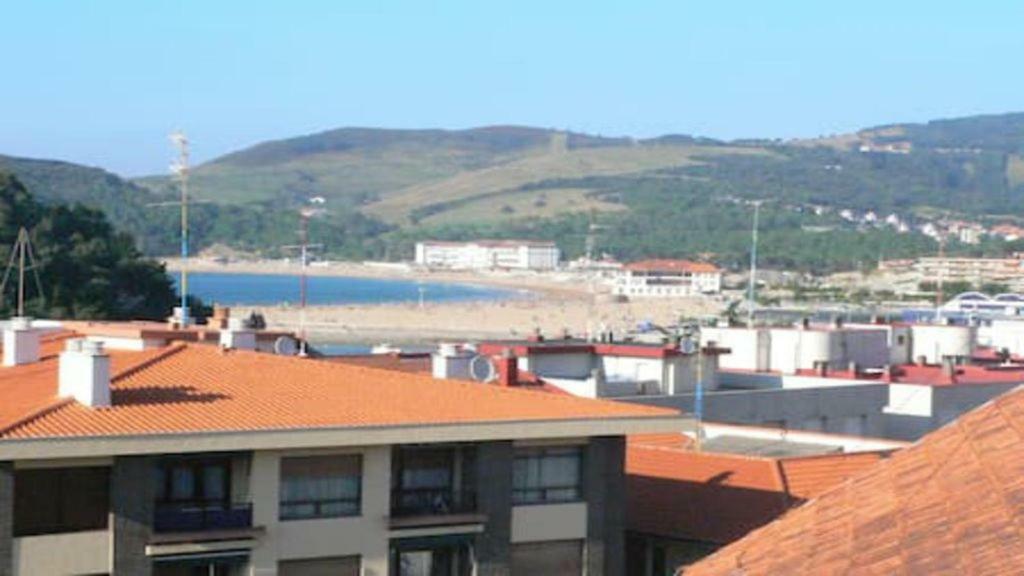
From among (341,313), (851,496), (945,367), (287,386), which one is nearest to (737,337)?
(945,367)

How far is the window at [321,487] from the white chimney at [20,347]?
16.2 ft

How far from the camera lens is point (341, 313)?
6983 inches

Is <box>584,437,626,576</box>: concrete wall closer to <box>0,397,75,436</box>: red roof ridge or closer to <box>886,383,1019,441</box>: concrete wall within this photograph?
<box>0,397,75,436</box>: red roof ridge

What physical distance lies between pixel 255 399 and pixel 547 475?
9.68 ft

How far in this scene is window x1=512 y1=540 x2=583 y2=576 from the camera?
64.4 feet

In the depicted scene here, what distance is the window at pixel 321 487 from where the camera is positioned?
18.2 metres

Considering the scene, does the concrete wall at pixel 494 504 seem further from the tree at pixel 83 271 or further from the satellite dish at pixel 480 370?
the tree at pixel 83 271

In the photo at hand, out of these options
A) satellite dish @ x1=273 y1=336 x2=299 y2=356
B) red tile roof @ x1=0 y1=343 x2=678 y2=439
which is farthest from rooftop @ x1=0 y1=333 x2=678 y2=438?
satellite dish @ x1=273 y1=336 x2=299 y2=356

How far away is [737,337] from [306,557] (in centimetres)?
3836

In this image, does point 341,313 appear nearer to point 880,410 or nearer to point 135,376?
point 880,410

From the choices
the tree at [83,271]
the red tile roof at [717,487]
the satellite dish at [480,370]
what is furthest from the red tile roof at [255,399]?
the tree at [83,271]

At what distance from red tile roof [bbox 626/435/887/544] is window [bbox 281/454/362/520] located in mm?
4873

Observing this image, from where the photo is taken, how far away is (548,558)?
781 inches

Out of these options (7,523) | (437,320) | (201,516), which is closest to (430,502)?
(201,516)
